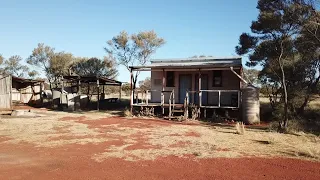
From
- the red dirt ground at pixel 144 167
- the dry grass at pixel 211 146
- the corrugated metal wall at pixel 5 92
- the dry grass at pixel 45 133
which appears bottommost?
the red dirt ground at pixel 144 167

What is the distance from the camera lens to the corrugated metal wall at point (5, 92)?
21.6 meters

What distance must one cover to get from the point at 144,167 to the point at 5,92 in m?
18.9

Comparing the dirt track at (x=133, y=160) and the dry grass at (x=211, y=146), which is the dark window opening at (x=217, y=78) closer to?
the dry grass at (x=211, y=146)

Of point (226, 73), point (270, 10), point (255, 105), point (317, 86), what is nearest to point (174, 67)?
point (226, 73)

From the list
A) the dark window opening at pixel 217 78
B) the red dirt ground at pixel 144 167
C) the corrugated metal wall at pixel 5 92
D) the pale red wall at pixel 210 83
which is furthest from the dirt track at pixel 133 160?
the corrugated metal wall at pixel 5 92

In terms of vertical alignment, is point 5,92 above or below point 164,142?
above

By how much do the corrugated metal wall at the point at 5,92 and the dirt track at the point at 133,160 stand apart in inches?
476

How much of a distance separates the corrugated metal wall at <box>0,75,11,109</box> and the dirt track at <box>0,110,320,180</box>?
39.6 ft

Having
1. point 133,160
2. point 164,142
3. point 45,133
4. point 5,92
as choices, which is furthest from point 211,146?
point 5,92

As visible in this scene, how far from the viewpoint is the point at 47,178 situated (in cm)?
589

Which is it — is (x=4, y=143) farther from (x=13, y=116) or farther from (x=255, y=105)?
(x=255, y=105)

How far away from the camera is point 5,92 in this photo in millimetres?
21812

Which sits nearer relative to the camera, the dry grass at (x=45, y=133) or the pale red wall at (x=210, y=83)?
the dry grass at (x=45, y=133)

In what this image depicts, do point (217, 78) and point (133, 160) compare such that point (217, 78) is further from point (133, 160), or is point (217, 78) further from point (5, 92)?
point (5, 92)
